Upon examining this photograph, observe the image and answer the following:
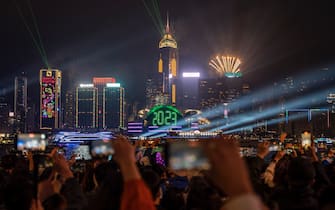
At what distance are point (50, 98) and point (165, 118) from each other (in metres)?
149

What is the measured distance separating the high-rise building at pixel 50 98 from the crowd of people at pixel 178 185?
136472 mm

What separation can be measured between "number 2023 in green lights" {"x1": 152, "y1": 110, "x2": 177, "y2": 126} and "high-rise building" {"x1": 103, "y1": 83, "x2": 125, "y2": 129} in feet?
530

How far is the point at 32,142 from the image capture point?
8.27 m

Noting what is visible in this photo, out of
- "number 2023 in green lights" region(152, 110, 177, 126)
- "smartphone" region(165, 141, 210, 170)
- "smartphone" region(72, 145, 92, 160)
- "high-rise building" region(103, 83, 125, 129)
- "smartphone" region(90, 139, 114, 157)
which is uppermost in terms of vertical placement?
"high-rise building" region(103, 83, 125, 129)

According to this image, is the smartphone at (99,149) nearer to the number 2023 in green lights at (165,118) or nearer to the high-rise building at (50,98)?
the number 2023 in green lights at (165,118)

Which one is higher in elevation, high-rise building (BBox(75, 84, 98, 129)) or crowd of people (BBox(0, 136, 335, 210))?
high-rise building (BBox(75, 84, 98, 129))

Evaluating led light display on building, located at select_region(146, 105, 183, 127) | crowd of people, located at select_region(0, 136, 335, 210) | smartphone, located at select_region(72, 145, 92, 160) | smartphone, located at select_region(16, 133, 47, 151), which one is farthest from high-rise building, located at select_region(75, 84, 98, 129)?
crowd of people, located at select_region(0, 136, 335, 210)

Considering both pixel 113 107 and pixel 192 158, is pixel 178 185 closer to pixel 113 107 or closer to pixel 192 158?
pixel 192 158

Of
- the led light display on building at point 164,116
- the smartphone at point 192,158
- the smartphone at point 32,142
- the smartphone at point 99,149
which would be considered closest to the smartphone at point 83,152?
the led light display on building at point 164,116

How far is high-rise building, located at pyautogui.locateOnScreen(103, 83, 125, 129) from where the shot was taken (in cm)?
17600

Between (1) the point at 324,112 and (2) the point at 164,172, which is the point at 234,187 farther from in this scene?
(1) the point at 324,112

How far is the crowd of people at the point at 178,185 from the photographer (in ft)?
5.95

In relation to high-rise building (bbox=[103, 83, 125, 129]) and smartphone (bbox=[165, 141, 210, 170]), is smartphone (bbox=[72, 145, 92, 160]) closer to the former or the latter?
smartphone (bbox=[165, 141, 210, 170])

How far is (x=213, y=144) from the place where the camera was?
1773 mm
